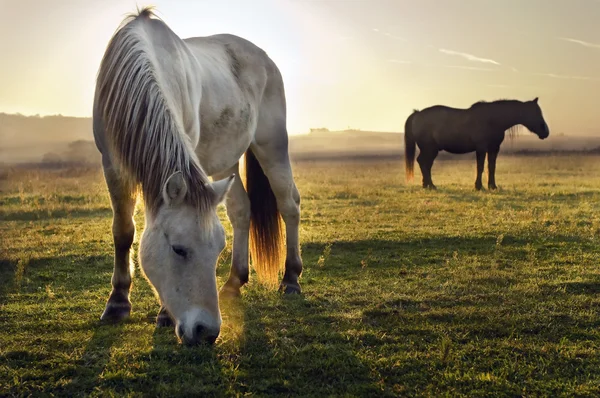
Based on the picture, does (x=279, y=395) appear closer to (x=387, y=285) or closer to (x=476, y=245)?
(x=387, y=285)

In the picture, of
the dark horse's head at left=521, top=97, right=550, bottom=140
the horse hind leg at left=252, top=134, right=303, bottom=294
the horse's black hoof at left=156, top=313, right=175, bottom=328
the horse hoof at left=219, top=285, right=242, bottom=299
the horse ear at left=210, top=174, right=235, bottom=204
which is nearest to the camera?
the horse ear at left=210, top=174, right=235, bottom=204

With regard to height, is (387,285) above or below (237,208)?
below

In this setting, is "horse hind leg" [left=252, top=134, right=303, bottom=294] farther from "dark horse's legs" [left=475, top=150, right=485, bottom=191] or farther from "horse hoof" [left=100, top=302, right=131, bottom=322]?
"dark horse's legs" [left=475, top=150, right=485, bottom=191]

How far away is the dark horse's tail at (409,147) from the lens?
18917 mm

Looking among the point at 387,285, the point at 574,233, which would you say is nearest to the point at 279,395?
the point at 387,285

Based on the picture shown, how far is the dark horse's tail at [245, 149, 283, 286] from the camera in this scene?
5.69m

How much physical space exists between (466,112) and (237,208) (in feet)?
51.3

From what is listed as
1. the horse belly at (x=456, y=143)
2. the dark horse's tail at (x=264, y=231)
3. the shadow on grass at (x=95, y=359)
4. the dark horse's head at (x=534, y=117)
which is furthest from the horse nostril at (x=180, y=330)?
the dark horse's head at (x=534, y=117)

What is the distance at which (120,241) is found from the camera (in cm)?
452

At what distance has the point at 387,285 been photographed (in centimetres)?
555

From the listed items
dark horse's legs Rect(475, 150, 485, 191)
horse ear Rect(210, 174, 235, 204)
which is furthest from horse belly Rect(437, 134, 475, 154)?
horse ear Rect(210, 174, 235, 204)

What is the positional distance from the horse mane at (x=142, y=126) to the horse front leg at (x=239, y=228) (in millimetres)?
1857

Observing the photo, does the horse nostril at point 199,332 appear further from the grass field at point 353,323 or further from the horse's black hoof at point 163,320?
the horse's black hoof at point 163,320

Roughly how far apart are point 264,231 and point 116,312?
1.77m
